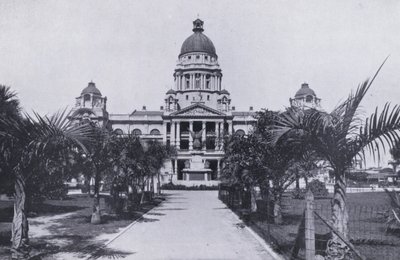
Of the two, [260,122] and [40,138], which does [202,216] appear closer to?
[260,122]

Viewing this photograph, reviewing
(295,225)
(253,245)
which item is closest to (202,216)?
(295,225)

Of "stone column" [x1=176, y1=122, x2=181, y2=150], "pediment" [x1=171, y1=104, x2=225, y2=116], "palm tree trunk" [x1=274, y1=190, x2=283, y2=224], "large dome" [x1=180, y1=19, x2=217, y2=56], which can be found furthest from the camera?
"large dome" [x1=180, y1=19, x2=217, y2=56]

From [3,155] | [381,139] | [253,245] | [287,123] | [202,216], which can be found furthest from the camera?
[202,216]

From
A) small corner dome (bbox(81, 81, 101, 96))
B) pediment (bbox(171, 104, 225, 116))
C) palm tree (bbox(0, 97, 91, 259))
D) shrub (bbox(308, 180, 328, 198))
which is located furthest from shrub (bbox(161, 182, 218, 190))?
palm tree (bbox(0, 97, 91, 259))

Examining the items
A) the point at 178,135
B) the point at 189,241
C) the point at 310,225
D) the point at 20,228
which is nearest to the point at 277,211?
the point at 189,241

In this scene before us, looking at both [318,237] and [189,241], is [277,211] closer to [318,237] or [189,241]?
[318,237]

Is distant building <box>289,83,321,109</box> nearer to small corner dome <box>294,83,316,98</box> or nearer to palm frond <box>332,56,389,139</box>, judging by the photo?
small corner dome <box>294,83,316,98</box>
